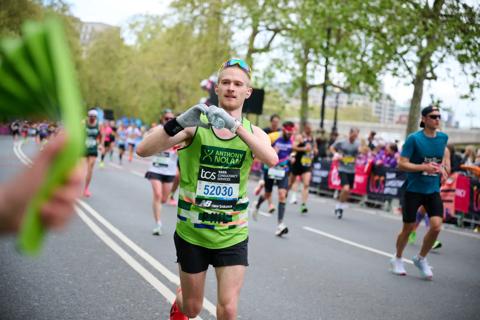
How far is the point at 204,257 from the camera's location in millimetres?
3533

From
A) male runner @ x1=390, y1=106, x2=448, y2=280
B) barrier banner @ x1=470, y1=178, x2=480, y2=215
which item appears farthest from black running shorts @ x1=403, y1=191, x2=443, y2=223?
barrier banner @ x1=470, y1=178, x2=480, y2=215

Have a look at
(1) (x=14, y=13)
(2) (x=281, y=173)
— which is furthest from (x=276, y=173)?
(1) (x=14, y=13)

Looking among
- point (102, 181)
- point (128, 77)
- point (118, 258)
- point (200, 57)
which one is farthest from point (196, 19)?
point (118, 258)

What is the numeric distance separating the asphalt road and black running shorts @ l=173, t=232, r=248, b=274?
1395 mm

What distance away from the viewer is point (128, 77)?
52.0 metres

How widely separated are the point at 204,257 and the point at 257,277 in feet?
11.4

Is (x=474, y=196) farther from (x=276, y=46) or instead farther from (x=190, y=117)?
(x=276, y=46)

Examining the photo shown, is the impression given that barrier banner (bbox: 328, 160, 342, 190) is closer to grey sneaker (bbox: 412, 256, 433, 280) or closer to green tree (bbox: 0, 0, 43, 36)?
grey sneaker (bbox: 412, 256, 433, 280)

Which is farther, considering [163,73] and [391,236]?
[163,73]

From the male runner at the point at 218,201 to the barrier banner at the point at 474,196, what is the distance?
1087 cm

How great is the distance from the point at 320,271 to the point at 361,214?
314 inches

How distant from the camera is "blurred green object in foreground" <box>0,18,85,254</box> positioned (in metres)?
1.12

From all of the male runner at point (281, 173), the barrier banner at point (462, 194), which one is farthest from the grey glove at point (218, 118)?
the barrier banner at point (462, 194)

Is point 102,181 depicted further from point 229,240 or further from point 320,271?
point 229,240
